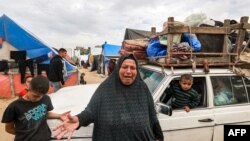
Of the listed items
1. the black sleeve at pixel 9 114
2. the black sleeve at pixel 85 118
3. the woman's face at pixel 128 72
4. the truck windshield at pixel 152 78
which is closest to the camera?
the black sleeve at pixel 85 118

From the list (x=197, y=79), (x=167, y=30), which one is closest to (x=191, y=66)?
(x=197, y=79)

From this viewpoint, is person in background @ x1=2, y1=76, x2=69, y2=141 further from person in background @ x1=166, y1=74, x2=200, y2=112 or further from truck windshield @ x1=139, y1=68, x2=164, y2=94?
person in background @ x1=166, y1=74, x2=200, y2=112

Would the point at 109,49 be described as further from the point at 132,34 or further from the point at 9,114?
the point at 9,114

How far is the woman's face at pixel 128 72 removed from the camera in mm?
2445

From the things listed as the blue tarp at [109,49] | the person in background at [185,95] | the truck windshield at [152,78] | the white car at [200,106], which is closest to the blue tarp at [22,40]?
the white car at [200,106]

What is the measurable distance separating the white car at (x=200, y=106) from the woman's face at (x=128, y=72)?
0.79 meters

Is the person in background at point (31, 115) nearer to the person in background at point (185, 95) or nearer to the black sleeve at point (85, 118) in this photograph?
the black sleeve at point (85, 118)

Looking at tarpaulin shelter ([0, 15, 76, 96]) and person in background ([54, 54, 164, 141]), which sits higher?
tarpaulin shelter ([0, 15, 76, 96])

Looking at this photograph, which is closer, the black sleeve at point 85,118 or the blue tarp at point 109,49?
the black sleeve at point 85,118

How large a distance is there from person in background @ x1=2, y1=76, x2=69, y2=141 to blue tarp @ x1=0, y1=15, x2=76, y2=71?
7.28 m

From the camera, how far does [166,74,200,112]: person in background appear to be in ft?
10.9

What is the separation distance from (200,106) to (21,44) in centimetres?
815

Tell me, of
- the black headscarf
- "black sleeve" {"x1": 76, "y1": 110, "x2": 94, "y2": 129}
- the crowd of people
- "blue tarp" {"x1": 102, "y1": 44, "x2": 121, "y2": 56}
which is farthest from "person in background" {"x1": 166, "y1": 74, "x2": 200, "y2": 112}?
"blue tarp" {"x1": 102, "y1": 44, "x2": 121, "y2": 56}

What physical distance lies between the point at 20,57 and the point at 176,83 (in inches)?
304
